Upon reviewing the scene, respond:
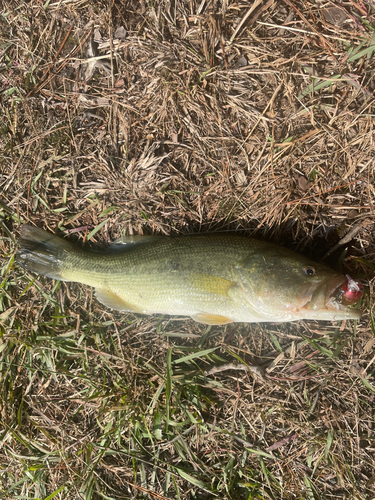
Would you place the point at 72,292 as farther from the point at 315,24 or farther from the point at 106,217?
the point at 315,24

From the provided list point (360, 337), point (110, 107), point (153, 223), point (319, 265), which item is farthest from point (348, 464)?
point (110, 107)

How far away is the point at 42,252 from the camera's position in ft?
11.5

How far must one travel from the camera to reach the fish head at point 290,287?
2.79m

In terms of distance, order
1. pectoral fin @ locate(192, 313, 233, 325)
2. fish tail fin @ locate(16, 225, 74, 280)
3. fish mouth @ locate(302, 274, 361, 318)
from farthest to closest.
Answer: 1. fish tail fin @ locate(16, 225, 74, 280)
2. pectoral fin @ locate(192, 313, 233, 325)
3. fish mouth @ locate(302, 274, 361, 318)

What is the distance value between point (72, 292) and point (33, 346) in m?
0.74

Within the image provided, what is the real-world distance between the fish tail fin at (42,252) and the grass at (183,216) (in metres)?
0.17

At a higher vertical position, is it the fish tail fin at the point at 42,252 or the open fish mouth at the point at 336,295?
the open fish mouth at the point at 336,295

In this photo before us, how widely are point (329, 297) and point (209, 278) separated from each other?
112 cm

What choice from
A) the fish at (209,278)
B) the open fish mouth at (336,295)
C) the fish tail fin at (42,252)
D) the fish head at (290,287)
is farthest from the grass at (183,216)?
the open fish mouth at (336,295)

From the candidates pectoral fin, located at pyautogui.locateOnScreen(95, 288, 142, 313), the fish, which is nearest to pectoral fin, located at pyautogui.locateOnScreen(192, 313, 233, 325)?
the fish

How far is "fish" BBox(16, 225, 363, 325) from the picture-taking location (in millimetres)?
2852

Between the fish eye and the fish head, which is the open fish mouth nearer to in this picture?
the fish head

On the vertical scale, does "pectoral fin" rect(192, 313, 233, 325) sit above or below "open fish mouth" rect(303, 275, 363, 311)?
below

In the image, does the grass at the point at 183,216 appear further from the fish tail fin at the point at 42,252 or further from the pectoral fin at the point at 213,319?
the pectoral fin at the point at 213,319
